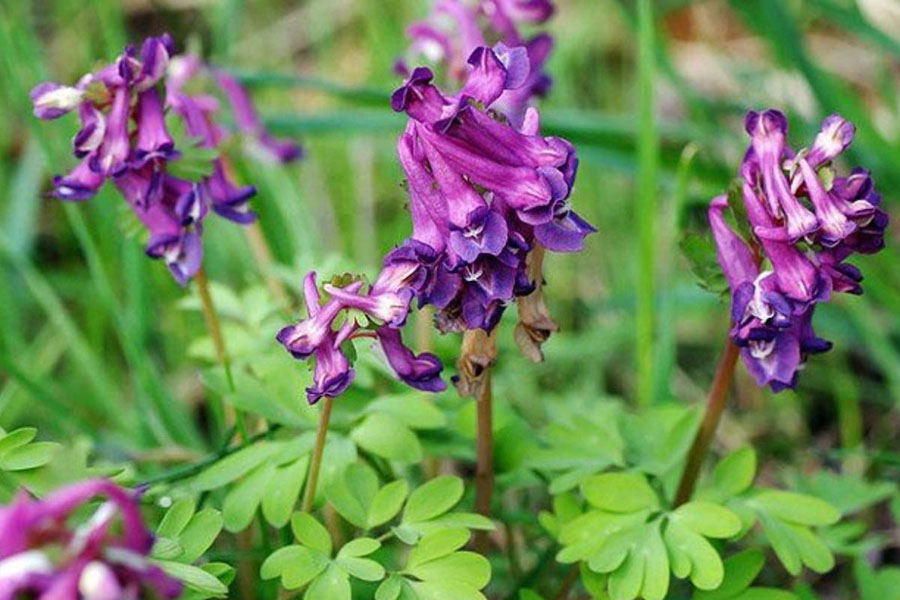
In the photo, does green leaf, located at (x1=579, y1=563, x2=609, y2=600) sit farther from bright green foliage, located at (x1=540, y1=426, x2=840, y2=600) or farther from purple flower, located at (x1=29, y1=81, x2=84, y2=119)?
purple flower, located at (x1=29, y1=81, x2=84, y2=119)

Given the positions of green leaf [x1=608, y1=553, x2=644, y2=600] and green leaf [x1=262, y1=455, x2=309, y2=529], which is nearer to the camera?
green leaf [x1=608, y1=553, x2=644, y2=600]

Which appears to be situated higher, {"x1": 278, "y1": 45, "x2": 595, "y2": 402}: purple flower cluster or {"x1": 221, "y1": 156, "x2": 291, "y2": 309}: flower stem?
{"x1": 278, "y1": 45, "x2": 595, "y2": 402}: purple flower cluster

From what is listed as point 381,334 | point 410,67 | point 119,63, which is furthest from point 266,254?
point 381,334

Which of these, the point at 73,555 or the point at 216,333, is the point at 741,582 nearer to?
the point at 216,333

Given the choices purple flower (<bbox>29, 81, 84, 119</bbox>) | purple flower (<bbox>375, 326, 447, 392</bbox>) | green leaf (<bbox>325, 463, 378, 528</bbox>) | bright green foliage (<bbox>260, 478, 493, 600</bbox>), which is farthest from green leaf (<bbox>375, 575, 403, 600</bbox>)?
purple flower (<bbox>29, 81, 84, 119</bbox>)

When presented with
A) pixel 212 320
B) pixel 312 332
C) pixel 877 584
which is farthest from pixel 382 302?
pixel 877 584

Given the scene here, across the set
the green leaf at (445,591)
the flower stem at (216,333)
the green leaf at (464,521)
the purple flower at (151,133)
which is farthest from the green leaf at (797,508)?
→ the purple flower at (151,133)

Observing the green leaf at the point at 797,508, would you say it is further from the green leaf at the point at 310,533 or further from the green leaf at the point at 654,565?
the green leaf at the point at 310,533
